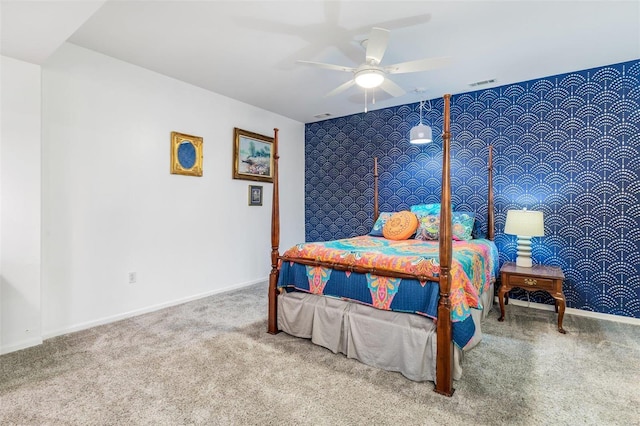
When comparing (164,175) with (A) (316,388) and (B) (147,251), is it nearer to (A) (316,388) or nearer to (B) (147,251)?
(B) (147,251)

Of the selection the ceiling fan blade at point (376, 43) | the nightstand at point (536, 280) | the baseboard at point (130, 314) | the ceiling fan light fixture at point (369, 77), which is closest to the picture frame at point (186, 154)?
the baseboard at point (130, 314)

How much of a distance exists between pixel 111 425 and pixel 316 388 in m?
1.13

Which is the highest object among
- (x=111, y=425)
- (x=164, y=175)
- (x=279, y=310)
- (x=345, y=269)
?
(x=164, y=175)

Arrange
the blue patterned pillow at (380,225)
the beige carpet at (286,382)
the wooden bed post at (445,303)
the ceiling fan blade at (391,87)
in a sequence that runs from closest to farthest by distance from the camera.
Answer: the beige carpet at (286,382), the wooden bed post at (445,303), the ceiling fan blade at (391,87), the blue patterned pillow at (380,225)

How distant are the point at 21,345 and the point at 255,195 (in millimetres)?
2936

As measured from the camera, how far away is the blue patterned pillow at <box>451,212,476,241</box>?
11.9ft

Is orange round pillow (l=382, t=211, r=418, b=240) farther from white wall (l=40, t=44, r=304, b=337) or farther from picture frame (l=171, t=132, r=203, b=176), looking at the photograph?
picture frame (l=171, t=132, r=203, b=176)

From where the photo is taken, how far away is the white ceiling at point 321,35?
228 cm

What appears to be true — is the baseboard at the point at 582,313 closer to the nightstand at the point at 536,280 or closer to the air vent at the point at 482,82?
the nightstand at the point at 536,280

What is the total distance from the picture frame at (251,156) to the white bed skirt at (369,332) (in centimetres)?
225

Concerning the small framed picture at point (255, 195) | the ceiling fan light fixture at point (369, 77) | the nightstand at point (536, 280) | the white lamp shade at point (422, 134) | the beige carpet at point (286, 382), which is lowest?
the beige carpet at point (286, 382)

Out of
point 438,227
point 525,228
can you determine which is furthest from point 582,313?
point 438,227

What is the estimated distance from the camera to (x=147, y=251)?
349 centimetres

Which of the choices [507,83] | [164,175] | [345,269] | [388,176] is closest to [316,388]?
[345,269]
